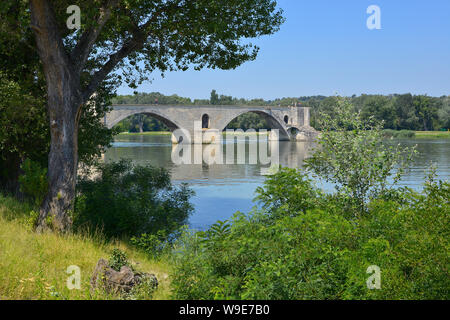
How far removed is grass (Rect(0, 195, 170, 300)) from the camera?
550cm

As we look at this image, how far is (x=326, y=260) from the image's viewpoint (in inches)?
200

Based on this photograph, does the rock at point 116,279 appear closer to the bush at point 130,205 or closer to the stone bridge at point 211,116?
the bush at point 130,205

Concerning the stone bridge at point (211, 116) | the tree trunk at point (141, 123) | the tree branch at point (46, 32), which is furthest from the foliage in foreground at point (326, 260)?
the tree trunk at point (141, 123)

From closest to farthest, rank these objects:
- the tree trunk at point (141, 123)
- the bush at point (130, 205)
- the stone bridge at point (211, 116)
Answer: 1. the bush at point (130, 205)
2. the stone bridge at point (211, 116)
3. the tree trunk at point (141, 123)

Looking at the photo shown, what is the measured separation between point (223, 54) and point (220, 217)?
21.0 ft

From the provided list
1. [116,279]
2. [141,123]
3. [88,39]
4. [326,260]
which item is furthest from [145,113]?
[326,260]

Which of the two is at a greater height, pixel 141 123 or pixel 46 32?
pixel 141 123

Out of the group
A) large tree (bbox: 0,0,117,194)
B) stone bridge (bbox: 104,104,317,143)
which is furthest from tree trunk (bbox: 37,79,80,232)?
stone bridge (bbox: 104,104,317,143)

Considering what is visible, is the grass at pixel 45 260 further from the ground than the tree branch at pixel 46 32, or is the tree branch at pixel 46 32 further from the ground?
the tree branch at pixel 46 32

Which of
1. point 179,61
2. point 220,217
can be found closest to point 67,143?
point 179,61

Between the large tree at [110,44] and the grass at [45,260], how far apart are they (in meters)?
0.77

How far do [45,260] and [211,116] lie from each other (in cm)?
7482

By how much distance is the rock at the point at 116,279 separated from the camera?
19.0 ft

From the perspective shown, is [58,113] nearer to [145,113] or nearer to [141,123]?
[145,113]
